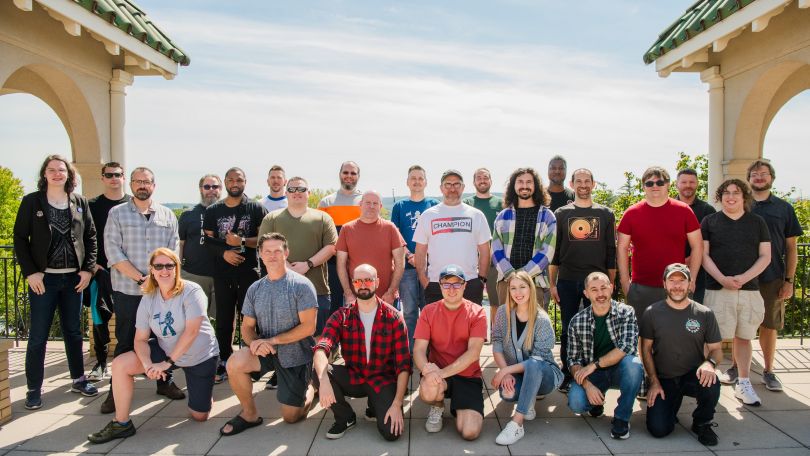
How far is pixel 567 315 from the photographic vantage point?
15.4 ft

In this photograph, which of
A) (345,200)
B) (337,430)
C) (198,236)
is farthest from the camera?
(345,200)

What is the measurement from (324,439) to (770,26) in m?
5.84

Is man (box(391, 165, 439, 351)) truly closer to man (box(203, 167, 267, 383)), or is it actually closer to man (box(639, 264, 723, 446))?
man (box(203, 167, 267, 383))

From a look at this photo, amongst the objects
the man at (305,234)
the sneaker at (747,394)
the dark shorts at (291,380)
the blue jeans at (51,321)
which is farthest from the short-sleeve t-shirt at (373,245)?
the sneaker at (747,394)

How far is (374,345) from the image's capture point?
3857 mm

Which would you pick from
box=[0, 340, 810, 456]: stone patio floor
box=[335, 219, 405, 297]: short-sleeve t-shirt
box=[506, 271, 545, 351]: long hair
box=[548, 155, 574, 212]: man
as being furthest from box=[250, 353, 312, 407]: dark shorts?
box=[548, 155, 574, 212]: man

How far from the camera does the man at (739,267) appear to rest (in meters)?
4.41

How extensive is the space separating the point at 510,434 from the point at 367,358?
111 cm

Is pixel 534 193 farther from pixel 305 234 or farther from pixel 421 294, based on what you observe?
pixel 305 234

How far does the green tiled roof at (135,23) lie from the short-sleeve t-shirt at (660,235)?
16.9 ft

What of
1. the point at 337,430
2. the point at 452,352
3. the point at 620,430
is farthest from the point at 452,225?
the point at 620,430

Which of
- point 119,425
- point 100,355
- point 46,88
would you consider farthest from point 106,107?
point 119,425

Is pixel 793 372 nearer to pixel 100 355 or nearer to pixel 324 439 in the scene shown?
pixel 324 439

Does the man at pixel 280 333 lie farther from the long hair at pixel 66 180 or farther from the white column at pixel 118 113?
the white column at pixel 118 113
